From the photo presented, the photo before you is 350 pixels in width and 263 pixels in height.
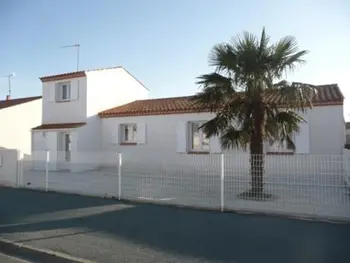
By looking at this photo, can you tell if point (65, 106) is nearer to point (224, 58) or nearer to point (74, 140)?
point (74, 140)

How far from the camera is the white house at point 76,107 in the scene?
21.6 metres

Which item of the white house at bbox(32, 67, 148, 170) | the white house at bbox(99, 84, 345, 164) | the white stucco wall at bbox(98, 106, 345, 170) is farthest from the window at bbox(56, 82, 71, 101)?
the white stucco wall at bbox(98, 106, 345, 170)

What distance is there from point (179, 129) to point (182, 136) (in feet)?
1.27

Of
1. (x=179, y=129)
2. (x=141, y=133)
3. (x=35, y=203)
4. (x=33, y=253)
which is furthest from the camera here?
(x=141, y=133)

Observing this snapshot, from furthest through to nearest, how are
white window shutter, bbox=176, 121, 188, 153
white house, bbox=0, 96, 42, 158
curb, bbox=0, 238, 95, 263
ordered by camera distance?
white house, bbox=0, 96, 42, 158 < white window shutter, bbox=176, 121, 188, 153 < curb, bbox=0, 238, 95, 263

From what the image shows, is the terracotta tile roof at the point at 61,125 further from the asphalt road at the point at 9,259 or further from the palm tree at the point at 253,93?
the asphalt road at the point at 9,259

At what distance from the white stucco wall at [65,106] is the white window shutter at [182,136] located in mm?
5865

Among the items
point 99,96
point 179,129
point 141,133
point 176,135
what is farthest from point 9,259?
point 99,96

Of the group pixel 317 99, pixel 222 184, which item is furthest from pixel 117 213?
pixel 317 99

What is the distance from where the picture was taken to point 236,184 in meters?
10.2

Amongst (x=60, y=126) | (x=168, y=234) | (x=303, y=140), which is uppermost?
(x=60, y=126)

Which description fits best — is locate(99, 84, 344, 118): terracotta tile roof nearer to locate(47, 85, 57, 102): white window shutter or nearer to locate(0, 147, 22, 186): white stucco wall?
locate(47, 85, 57, 102): white window shutter

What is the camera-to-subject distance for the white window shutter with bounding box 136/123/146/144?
66.9ft

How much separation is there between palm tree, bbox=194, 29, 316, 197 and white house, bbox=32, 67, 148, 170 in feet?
37.0
